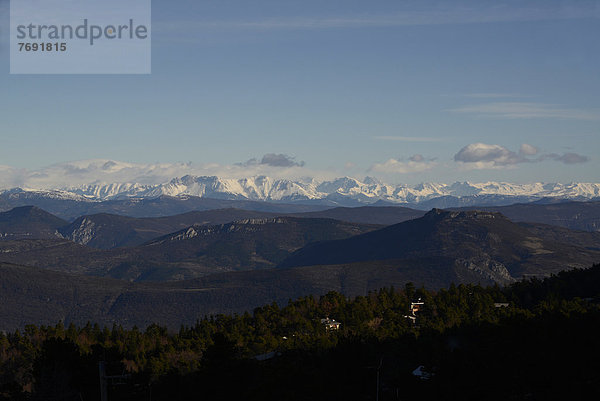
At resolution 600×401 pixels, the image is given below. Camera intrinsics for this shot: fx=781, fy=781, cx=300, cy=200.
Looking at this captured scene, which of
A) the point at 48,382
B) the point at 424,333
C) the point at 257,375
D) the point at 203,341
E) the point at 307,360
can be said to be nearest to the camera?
the point at 48,382

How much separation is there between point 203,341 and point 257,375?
6979 cm

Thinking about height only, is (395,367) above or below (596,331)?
below

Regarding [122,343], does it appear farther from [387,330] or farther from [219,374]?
[219,374]

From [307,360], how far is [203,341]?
64800 mm

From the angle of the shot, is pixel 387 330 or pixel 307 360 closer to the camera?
pixel 307 360

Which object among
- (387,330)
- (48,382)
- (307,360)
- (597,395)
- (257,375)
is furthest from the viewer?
(387,330)

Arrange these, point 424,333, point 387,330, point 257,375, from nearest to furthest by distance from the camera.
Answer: point 257,375 → point 424,333 → point 387,330

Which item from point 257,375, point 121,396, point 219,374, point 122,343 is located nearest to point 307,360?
point 257,375

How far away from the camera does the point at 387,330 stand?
569 feet

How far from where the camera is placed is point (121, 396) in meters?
116

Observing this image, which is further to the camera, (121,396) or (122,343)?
(122,343)

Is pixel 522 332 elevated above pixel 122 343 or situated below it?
above

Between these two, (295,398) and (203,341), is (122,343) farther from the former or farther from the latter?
(295,398)

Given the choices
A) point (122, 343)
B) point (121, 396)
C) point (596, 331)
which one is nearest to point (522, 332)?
point (596, 331)
